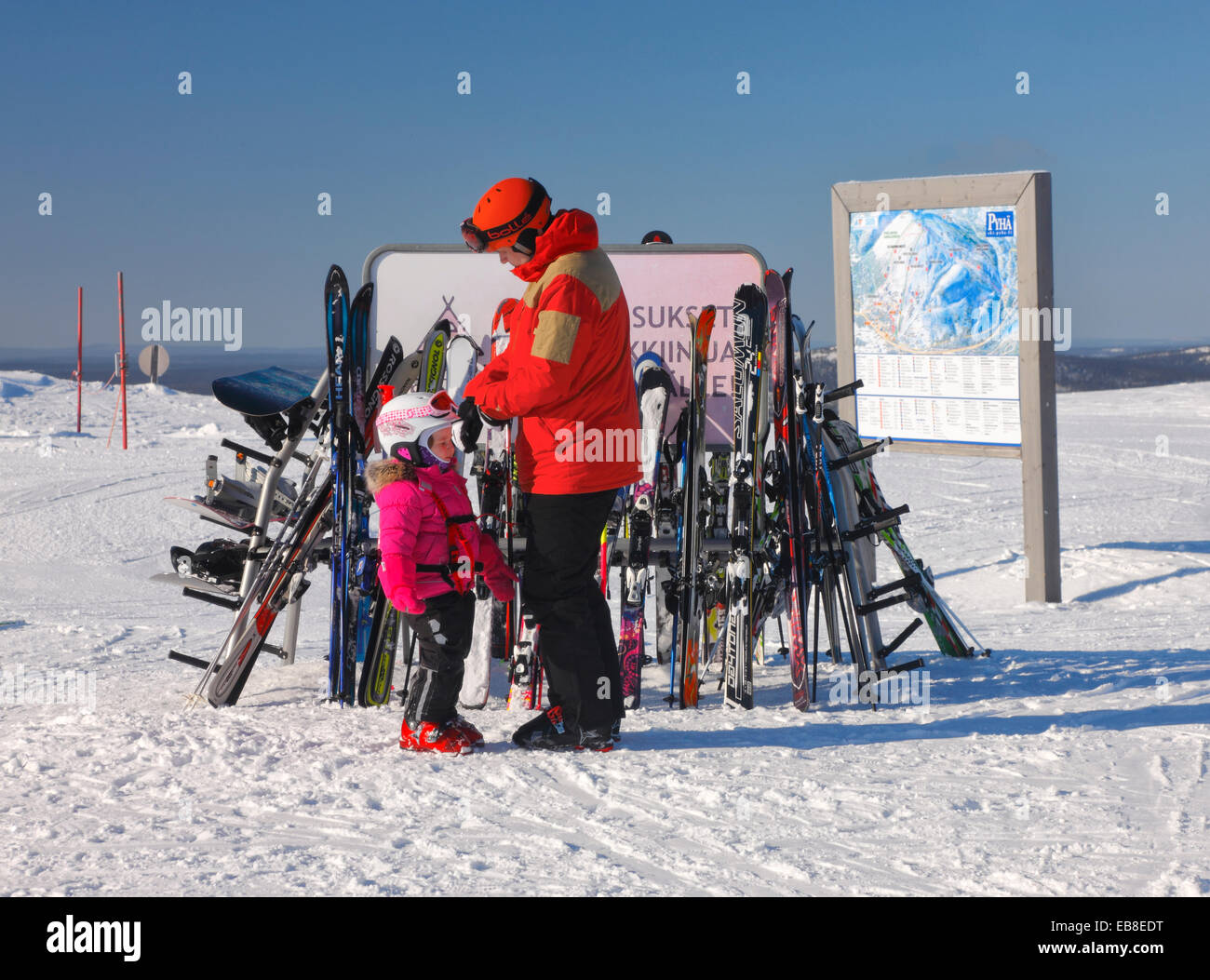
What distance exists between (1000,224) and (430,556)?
4800 millimetres

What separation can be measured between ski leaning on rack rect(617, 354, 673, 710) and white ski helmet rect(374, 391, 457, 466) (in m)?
1.18

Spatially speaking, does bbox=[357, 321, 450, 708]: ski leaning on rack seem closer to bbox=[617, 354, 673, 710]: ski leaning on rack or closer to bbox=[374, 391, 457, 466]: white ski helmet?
bbox=[374, 391, 457, 466]: white ski helmet

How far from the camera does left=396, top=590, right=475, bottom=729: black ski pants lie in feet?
11.9

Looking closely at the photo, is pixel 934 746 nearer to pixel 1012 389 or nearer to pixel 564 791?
pixel 564 791

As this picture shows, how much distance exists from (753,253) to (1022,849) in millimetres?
3166

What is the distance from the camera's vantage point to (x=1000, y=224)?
6875mm

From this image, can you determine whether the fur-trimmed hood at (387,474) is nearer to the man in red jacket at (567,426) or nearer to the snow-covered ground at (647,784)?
the man in red jacket at (567,426)

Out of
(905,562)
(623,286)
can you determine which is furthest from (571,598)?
(905,562)

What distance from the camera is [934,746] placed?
3.85 m

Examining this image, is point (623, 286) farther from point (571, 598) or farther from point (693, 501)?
point (571, 598)

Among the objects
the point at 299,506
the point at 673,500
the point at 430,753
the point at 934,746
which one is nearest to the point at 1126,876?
the point at 934,746

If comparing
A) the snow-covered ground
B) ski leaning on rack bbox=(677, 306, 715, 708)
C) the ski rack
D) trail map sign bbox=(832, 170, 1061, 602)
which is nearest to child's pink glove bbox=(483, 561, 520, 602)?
the snow-covered ground
